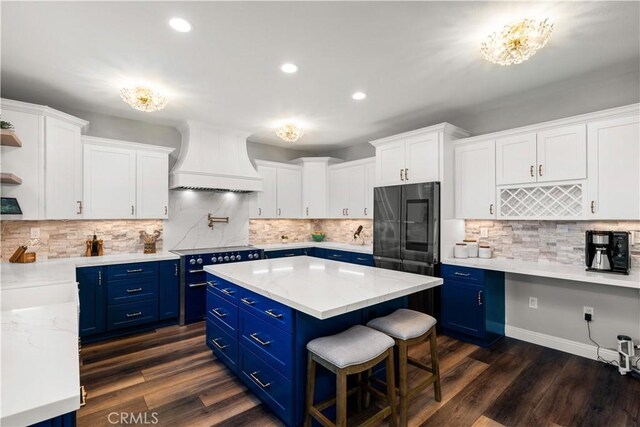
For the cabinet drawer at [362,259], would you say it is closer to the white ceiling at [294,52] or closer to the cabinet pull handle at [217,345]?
the white ceiling at [294,52]

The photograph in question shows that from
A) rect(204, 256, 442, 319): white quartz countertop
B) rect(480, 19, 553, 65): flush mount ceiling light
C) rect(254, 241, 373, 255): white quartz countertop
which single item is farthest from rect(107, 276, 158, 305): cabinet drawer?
rect(480, 19, 553, 65): flush mount ceiling light

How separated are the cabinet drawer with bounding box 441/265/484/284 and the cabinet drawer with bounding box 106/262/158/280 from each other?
352 centimetres

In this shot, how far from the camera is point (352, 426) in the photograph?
6.65 feet

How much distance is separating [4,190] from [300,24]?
317 cm

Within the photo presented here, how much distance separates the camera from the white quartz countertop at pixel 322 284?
1.84 metres

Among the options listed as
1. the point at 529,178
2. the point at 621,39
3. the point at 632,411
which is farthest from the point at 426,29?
the point at 632,411

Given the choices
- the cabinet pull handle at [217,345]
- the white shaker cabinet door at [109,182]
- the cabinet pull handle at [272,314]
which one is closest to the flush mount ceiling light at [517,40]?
the cabinet pull handle at [272,314]

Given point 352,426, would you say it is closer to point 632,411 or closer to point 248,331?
point 248,331

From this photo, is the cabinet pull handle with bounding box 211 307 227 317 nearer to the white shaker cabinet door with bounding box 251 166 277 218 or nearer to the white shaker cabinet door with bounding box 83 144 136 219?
the white shaker cabinet door with bounding box 83 144 136 219

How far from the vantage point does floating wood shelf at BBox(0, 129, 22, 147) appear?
9.01ft

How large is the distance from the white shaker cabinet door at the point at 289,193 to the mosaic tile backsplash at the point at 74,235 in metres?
1.95

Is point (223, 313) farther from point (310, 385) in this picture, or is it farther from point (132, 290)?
point (132, 290)

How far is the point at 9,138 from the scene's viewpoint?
9.20ft

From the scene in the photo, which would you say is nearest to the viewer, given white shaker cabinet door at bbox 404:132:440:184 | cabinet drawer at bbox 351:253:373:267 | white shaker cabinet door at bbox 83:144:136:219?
white shaker cabinet door at bbox 83:144:136:219
